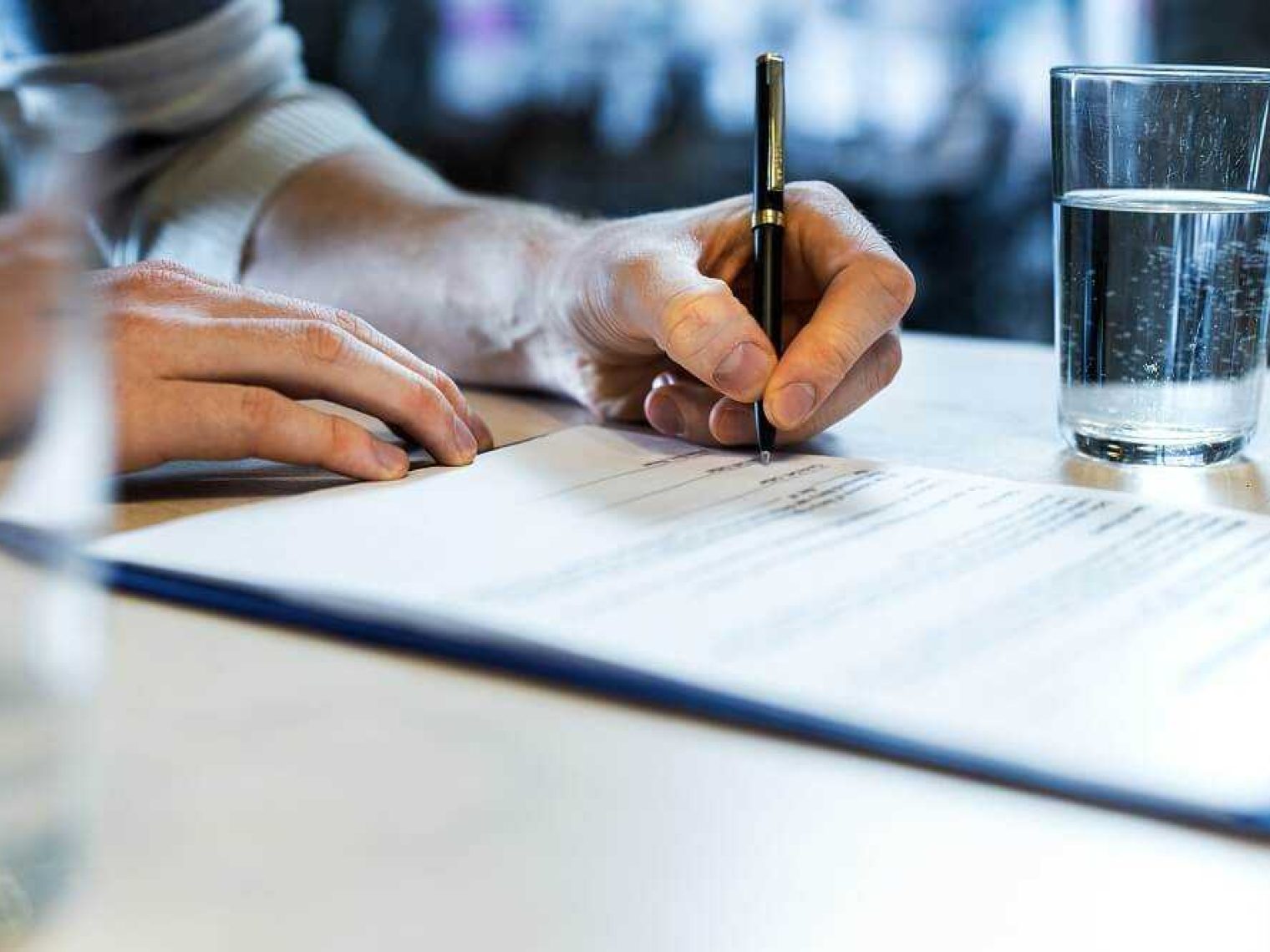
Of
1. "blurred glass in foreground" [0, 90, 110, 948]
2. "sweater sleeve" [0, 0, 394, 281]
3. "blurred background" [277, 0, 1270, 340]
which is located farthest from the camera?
"blurred background" [277, 0, 1270, 340]

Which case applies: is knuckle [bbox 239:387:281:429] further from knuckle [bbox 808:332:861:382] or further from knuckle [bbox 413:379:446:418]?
knuckle [bbox 808:332:861:382]

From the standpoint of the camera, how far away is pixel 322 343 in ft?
2.05

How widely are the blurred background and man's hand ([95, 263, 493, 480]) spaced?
1631mm

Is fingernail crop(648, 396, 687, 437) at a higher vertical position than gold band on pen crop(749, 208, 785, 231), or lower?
lower

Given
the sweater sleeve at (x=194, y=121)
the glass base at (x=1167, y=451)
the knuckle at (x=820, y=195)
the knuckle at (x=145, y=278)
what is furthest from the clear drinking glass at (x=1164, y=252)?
the sweater sleeve at (x=194, y=121)

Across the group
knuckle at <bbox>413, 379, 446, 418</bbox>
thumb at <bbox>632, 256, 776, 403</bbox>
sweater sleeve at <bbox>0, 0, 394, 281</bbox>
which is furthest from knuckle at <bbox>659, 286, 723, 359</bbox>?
sweater sleeve at <bbox>0, 0, 394, 281</bbox>

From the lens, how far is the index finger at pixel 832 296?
644mm

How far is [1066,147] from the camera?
68 centimetres

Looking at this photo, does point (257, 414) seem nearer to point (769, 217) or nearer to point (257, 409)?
point (257, 409)

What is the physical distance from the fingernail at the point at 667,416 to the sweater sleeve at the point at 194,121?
45 cm

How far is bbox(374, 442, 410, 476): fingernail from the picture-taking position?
23.7 inches

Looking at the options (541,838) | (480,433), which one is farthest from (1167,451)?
(541,838)

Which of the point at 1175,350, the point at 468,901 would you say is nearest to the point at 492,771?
the point at 468,901

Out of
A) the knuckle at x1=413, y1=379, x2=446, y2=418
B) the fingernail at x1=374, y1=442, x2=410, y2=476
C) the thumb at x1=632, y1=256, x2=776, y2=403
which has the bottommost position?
the fingernail at x1=374, y1=442, x2=410, y2=476
